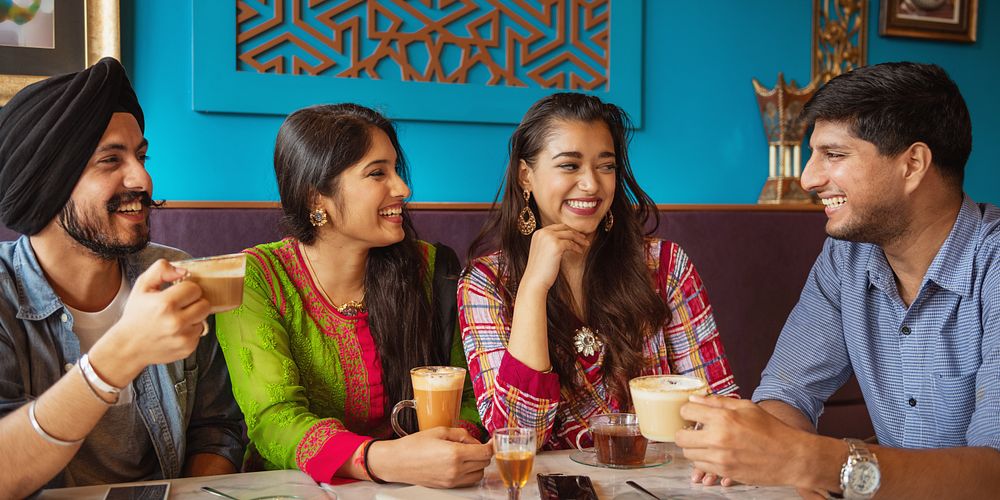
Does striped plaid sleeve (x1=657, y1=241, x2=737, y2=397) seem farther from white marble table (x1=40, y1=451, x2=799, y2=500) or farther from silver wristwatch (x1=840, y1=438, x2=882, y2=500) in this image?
silver wristwatch (x1=840, y1=438, x2=882, y2=500)

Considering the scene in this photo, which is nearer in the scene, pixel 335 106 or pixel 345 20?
pixel 335 106

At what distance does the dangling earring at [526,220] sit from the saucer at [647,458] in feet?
2.47

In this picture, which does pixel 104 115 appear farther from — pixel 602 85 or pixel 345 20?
pixel 602 85

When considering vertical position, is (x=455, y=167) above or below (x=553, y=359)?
above

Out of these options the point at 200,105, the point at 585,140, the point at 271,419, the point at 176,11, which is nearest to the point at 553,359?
the point at 585,140

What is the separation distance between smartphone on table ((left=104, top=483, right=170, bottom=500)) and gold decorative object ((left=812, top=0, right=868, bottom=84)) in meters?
3.29

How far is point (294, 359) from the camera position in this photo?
209 cm

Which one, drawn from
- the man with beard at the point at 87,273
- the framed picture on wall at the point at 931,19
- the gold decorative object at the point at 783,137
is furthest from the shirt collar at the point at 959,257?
the framed picture on wall at the point at 931,19

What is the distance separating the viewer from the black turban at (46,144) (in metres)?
1.77

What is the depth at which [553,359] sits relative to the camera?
2.18m

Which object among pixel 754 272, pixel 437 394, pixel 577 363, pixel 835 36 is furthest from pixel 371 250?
pixel 835 36

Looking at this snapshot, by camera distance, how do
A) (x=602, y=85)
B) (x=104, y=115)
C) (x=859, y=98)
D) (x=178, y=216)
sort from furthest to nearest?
(x=602, y=85) → (x=178, y=216) → (x=859, y=98) → (x=104, y=115)

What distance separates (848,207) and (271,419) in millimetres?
1402

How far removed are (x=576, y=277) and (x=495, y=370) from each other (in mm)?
446
